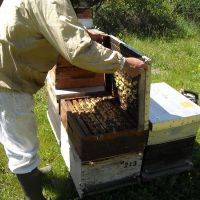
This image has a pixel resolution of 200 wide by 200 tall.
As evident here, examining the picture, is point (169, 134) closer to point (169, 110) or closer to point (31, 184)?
point (169, 110)

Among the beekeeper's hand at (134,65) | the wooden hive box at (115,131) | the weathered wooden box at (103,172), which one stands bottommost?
the weathered wooden box at (103,172)

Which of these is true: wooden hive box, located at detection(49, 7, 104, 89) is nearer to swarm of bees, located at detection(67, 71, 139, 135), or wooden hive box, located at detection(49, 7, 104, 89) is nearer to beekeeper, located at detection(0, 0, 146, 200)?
swarm of bees, located at detection(67, 71, 139, 135)

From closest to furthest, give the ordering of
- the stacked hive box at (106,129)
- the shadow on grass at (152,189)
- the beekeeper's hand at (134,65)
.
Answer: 1. the beekeeper's hand at (134,65)
2. the stacked hive box at (106,129)
3. the shadow on grass at (152,189)

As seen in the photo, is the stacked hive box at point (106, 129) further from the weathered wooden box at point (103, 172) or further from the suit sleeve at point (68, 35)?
the suit sleeve at point (68, 35)

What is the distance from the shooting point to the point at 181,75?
6.06 metres

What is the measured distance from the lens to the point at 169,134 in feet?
11.0

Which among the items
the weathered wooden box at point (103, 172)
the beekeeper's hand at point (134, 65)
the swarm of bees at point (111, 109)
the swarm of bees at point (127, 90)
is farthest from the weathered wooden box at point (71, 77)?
the beekeeper's hand at point (134, 65)

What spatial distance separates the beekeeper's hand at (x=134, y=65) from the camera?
8.77 feet

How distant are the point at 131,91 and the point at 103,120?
385 millimetres

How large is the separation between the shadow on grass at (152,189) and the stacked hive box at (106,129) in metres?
0.10

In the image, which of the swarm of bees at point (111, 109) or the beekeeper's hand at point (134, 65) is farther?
the swarm of bees at point (111, 109)

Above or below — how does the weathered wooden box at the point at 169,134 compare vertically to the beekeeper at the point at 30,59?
below

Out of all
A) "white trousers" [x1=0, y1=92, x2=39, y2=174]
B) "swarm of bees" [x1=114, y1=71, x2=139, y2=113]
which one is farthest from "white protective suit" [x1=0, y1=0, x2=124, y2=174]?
"swarm of bees" [x1=114, y1=71, x2=139, y2=113]

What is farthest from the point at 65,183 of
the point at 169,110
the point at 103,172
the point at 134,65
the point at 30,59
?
the point at 134,65
